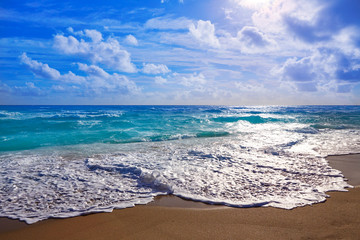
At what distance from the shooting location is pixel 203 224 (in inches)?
119

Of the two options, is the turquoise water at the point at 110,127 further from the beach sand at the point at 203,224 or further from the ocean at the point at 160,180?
the beach sand at the point at 203,224

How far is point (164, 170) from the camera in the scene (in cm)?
561

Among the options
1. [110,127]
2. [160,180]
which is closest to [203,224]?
[160,180]

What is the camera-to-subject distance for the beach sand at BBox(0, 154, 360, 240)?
9.10ft

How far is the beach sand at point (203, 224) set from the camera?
9.10ft

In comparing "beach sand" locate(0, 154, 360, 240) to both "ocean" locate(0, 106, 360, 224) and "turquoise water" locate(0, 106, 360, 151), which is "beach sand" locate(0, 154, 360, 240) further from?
"turquoise water" locate(0, 106, 360, 151)

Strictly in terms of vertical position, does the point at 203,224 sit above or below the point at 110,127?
below

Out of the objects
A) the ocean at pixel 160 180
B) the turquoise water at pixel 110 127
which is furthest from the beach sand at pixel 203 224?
the turquoise water at pixel 110 127

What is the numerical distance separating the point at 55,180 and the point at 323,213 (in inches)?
218

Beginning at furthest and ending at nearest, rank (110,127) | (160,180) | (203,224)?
(110,127) < (160,180) < (203,224)

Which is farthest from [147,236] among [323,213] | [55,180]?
[55,180]

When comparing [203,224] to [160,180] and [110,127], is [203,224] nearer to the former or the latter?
[160,180]

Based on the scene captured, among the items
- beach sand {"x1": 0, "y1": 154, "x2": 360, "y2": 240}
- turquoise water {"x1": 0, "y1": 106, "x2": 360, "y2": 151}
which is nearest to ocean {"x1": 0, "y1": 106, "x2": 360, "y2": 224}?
beach sand {"x1": 0, "y1": 154, "x2": 360, "y2": 240}

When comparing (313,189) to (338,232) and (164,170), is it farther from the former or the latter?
(164,170)
